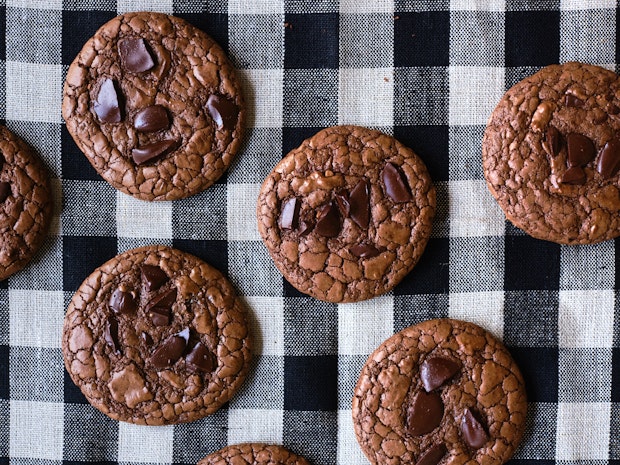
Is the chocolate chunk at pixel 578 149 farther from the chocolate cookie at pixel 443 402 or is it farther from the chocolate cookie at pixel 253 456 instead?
the chocolate cookie at pixel 253 456

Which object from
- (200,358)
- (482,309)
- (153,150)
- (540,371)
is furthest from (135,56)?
(540,371)

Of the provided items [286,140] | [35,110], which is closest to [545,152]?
[286,140]

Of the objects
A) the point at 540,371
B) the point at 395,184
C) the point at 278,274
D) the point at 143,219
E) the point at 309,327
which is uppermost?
the point at 395,184

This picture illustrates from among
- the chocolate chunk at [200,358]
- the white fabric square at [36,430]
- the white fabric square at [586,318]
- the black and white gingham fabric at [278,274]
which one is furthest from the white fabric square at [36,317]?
the white fabric square at [586,318]

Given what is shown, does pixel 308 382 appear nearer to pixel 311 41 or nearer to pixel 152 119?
pixel 152 119

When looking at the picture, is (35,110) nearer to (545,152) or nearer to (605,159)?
(545,152)
